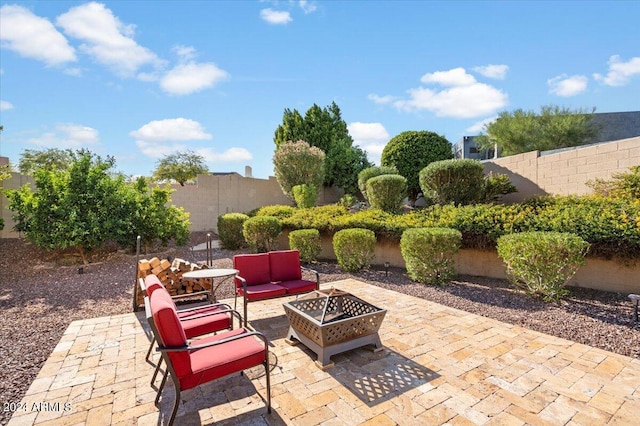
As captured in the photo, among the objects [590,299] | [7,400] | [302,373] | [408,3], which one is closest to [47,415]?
[7,400]

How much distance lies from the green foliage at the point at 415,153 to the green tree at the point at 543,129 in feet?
24.5

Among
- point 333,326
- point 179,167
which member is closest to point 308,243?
point 333,326

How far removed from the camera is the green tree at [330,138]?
18.8m

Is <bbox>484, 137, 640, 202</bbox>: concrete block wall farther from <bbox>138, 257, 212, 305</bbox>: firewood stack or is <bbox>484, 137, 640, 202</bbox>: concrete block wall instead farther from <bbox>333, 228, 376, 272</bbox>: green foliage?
<bbox>138, 257, 212, 305</bbox>: firewood stack

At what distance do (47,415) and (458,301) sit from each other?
5244mm

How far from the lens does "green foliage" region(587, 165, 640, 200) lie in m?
5.96

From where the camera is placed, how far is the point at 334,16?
6617 millimetres

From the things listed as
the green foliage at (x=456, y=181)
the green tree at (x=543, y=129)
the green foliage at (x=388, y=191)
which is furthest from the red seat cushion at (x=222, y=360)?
the green tree at (x=543, y=129)

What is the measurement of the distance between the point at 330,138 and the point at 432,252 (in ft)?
49.6

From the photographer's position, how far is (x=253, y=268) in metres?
4.55

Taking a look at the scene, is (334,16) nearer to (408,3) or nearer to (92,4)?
(408,3)

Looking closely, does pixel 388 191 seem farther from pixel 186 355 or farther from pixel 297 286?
pixel 186 355

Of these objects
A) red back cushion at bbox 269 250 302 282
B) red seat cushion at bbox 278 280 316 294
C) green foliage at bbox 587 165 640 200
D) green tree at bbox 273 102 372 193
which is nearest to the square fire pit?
red seat cushion at bbox 278 280 316 294

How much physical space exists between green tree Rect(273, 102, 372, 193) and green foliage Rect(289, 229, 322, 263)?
10.8 m
